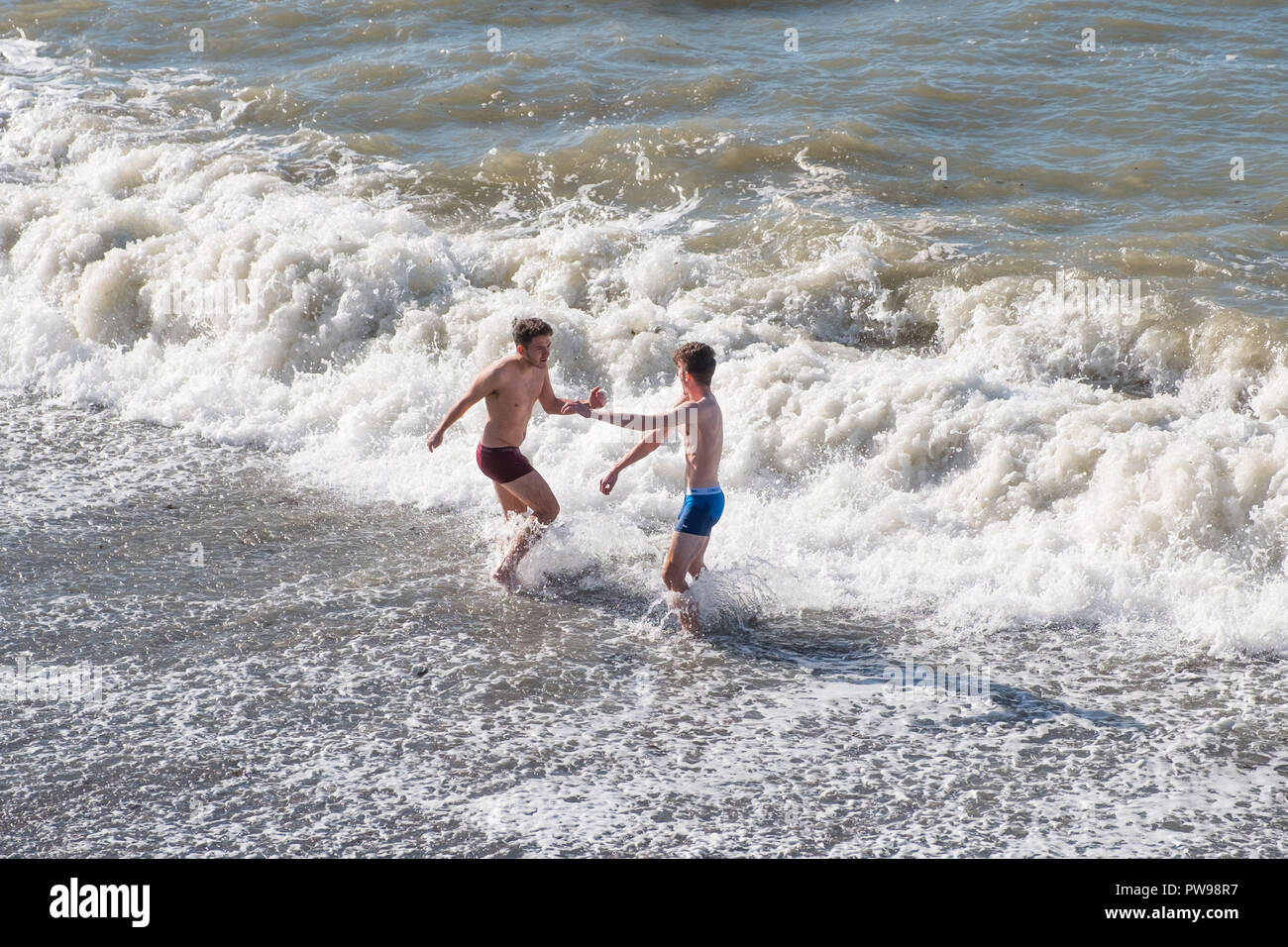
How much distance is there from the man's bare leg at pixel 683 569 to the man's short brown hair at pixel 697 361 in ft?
2.90

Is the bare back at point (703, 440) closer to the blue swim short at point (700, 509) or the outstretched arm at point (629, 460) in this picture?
the blue swim short at point (700, 509)

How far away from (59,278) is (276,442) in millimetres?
4004

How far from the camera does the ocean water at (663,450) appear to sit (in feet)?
19.5

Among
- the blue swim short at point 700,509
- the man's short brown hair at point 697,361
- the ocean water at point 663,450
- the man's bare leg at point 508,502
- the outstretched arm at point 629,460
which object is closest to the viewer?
the ocean water at point 663,450

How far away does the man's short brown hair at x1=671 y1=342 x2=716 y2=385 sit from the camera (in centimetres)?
711

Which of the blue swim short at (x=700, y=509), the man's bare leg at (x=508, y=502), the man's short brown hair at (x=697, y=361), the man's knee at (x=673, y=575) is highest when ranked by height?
the man's short brown hair at (x=697, y=361)

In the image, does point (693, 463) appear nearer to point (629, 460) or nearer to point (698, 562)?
point (629, 460)

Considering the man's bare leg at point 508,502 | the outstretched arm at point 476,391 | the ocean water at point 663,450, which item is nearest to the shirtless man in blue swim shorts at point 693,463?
the ocean water at point 663,450

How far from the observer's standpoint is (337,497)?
9.18 m

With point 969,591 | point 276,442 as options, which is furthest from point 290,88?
point 969,591

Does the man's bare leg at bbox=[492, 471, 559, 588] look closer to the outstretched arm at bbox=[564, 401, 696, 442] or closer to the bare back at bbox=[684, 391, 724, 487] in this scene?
the outstretched arm at bbox=[564, 401, 696, 442]

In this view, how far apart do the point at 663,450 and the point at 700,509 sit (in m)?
2.26

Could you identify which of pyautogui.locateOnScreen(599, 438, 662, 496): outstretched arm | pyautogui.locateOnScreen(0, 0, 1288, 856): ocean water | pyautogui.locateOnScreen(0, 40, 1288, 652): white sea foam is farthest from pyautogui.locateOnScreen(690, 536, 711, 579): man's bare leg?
pyautogui.locateOnScreen(599, 438, 662, 496): outstretched arm

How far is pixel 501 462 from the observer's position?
25.9 feet
